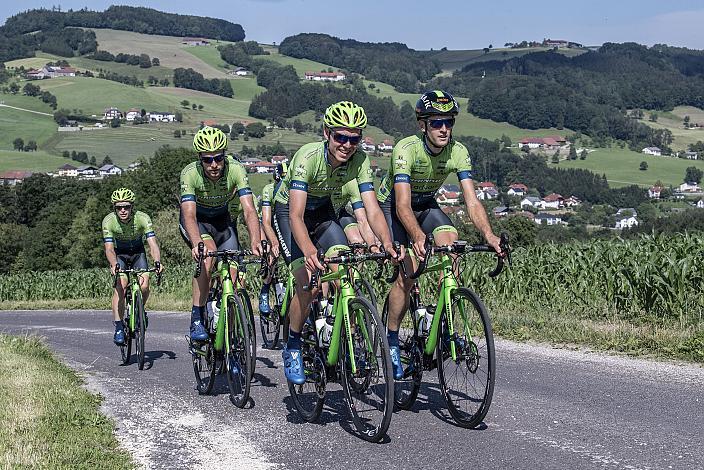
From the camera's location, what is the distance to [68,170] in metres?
136

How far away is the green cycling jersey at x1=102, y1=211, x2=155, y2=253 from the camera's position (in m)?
13.4

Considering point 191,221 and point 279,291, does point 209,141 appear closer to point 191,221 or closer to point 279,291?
point 191,221

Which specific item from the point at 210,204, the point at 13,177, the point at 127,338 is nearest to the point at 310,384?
the point at 210,204

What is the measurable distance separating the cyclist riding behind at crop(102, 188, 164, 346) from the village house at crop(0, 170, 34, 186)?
111 m

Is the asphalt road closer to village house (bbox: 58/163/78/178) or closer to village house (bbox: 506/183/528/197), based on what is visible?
village house (bbox: 58/163/78/178)

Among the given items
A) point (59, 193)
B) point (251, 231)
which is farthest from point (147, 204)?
point (251, 231)

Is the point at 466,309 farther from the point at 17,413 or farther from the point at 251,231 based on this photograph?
the point at 17,413

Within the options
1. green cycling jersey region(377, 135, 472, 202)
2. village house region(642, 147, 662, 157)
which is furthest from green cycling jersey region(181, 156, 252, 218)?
village house region(642, 147, 662, 157)

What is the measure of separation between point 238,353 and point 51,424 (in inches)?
75.9

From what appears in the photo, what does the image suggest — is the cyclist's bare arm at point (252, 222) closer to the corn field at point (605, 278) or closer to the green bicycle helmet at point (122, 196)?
the corn field at point (605, 278)

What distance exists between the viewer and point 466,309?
23.7 ft

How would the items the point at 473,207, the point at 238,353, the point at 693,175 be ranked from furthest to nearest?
the point at 693,175, the point at 238,353, the point at 473,207

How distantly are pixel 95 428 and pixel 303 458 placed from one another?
2093 mm

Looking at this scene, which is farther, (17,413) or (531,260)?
(531,260)
